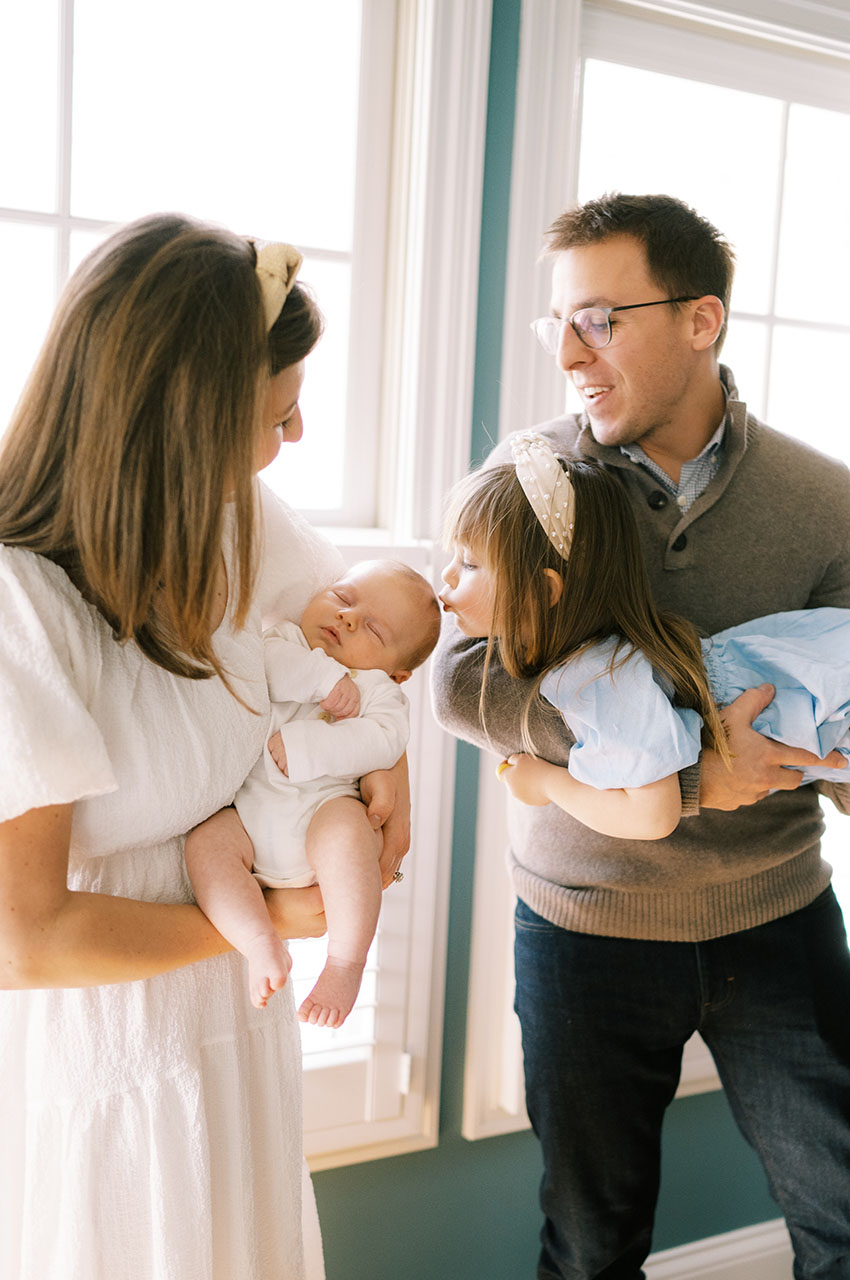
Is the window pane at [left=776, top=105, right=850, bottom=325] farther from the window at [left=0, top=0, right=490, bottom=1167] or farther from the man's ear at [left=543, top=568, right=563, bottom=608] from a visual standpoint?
the man's ear at [left=543, top=568, right=563, bottom=608]

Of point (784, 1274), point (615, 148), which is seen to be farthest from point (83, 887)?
point (784, 1274)

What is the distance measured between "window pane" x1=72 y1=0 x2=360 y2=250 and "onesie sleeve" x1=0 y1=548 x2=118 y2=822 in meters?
1.00

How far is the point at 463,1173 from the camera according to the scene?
2.02m

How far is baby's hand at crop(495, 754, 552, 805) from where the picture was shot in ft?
4.59

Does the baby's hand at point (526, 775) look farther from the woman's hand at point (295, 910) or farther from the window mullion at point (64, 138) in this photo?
the window mullion at point (64, 138)

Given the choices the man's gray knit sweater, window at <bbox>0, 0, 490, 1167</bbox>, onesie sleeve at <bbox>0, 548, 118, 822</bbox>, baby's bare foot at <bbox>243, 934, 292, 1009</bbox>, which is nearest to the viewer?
onesie sleeve at <bbox>0, 548, 118, 822</bbox>

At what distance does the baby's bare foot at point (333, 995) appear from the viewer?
1076mm

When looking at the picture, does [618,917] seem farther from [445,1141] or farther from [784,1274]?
[784,1274]

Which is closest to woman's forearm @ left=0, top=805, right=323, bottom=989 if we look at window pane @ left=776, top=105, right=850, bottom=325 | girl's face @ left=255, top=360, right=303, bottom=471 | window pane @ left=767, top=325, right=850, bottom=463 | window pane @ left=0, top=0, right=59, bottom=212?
girl's face @ left=255, top=360, right=303, bottom=471

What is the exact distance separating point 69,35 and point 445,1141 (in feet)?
6.60

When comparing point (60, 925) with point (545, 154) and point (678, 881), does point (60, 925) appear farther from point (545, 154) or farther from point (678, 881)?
point (545, 154)

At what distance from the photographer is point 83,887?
1031 mm

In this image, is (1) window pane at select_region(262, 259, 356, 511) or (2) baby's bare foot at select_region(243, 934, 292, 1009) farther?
(1) window pane at select_region(262, 259, 356, 511)

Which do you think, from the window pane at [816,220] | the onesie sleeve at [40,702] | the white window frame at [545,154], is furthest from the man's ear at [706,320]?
the onesie sleeve at [40,702]
